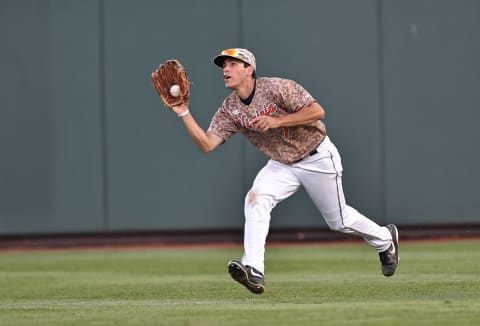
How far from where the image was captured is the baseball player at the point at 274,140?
8.14 metres

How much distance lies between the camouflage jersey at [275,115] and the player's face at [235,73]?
137 millimetres

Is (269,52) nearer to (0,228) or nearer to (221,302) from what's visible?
(0,228)

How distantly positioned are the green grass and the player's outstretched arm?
3.60 ft

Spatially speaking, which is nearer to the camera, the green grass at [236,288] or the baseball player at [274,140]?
the green grass at [236,288]

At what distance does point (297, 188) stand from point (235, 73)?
95 centimetres

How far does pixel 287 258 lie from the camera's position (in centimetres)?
1288

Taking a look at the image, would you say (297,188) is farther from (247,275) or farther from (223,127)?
(247,275)

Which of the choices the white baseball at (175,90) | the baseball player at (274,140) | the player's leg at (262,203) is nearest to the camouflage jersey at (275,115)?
the baseball player at (274,140)

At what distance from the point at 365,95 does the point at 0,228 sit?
4885mm

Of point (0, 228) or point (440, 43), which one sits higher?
point (440, 43)

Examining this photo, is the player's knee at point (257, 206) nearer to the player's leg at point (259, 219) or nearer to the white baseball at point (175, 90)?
the player's leg at point (259, 219)

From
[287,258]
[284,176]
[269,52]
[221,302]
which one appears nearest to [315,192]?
[284,176]

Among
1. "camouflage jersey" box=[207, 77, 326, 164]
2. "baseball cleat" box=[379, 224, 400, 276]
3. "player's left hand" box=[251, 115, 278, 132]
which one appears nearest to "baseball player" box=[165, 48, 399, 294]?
"camouflage jersey" box=[207, 77, 326, 164]

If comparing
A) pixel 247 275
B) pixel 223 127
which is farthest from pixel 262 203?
pixel 223 127
